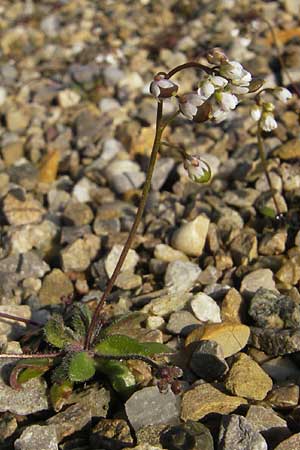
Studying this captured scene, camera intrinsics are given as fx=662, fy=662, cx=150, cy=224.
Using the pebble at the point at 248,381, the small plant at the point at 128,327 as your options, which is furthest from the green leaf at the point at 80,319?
the pebble at the point at 248,381

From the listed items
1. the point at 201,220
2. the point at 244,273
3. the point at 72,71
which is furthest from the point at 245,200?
the point at 72,71

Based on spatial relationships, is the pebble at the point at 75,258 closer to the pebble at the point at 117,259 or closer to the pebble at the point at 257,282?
the pebble at the point at 117,259

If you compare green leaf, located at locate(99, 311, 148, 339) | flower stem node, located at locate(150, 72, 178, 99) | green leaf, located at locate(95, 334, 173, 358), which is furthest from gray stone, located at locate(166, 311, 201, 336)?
flower stem node, located at locate(150, 72, 178, 99)

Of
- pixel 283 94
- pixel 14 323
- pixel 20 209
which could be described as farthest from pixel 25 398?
pixel 283 94

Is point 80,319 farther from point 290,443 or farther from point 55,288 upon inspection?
point 290,443

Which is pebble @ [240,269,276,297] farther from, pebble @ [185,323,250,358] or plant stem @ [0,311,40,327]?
plant stem @ [0,311,40,327]

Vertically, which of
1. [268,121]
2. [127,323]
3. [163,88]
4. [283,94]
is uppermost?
[163,88]
